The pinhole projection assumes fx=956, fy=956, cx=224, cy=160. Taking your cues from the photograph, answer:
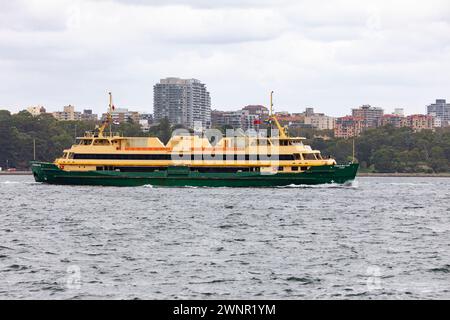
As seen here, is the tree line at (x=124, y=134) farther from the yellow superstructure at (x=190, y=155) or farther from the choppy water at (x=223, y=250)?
the choppy water at (x=223, y=250)

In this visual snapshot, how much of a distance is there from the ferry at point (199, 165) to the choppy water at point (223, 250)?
1945 centimetres

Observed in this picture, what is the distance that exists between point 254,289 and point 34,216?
31649 millimetres

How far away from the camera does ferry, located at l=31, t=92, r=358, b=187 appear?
90.9 meters

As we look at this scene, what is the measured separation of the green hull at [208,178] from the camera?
90.6m

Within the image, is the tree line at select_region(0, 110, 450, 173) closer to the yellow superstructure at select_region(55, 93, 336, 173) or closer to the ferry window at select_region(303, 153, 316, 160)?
the yellow superstructure at select_region(55, 93, 336, 173)

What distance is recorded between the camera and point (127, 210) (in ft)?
204

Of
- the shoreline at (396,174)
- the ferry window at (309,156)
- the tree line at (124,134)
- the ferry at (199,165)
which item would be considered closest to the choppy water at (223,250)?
the ferry at (199,165)

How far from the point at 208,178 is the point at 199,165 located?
1.63 metres

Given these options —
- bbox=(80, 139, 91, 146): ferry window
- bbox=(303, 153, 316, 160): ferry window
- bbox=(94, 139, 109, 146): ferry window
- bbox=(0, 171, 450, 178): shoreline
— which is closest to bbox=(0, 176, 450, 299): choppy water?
bbox=(303, 153, 316, 160): ferry window

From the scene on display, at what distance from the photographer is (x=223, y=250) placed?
38781 millimetres

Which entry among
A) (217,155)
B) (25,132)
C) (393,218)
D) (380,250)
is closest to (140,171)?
(217,155)

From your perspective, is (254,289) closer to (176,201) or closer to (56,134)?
(176,201)

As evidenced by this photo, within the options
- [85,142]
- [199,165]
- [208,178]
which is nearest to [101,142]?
[85,142]

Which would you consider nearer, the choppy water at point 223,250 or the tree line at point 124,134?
the choppy water at point 223,250
